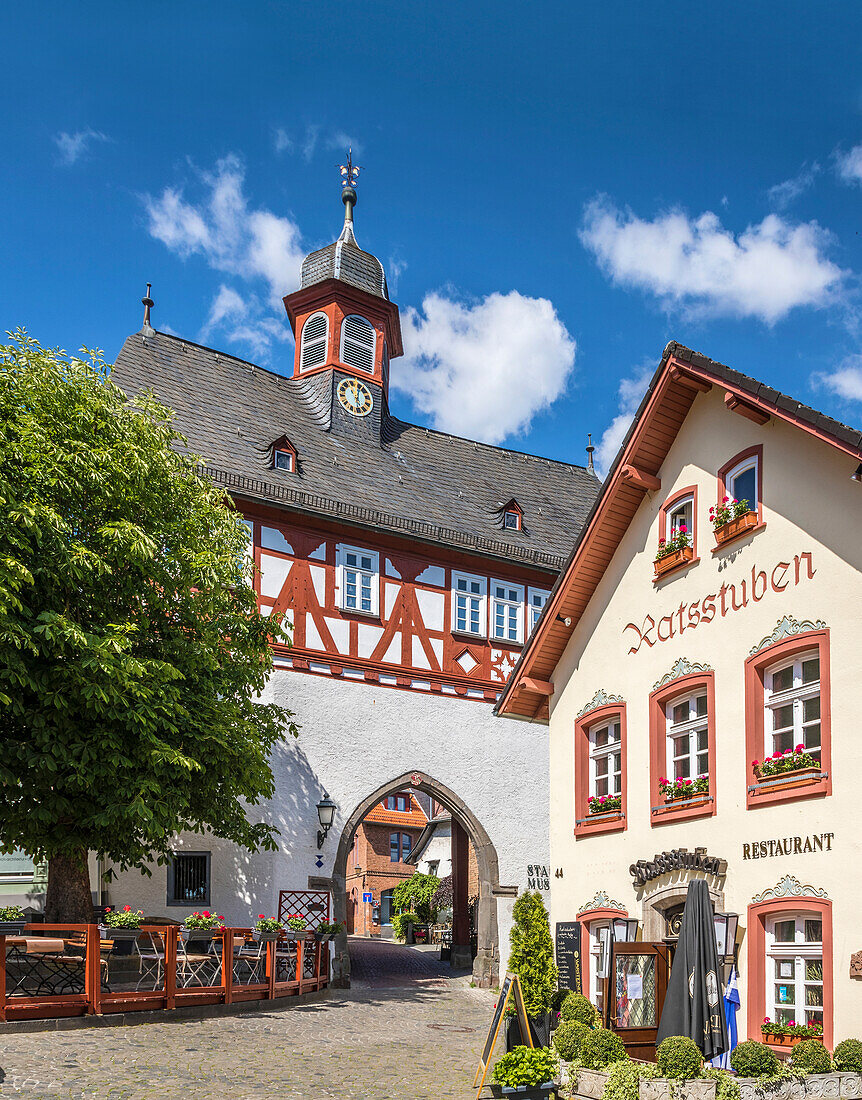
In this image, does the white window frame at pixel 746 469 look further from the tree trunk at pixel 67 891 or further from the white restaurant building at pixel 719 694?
the tree trunk at pixel 67 891

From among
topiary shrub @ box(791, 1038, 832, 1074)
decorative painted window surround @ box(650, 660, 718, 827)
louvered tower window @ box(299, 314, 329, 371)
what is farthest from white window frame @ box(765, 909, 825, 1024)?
louvered tower window @ box(299, 314, 329, 371)

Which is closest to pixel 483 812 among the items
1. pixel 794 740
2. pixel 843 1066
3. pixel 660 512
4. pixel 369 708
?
pixel 369 708

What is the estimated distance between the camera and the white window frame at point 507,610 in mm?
27203

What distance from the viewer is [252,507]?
79.4ft

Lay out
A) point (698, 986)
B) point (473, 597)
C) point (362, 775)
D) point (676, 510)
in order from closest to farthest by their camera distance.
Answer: point (698, 986)
point (676, 510)
point (362, 775)
point (473, 597)

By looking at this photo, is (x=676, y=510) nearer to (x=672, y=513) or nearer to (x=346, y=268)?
(x=672, y=513)

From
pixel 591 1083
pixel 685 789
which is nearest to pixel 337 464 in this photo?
pixel 685 789

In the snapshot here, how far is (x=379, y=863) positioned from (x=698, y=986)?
3877cm

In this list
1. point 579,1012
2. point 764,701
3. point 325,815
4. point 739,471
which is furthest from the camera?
point 325,815

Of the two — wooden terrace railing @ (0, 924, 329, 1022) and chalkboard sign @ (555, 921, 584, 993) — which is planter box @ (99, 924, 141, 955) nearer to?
wooden terrace railing @ (0, 924, 329, 1022)

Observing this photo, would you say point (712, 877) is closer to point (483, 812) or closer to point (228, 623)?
point (228, 623)

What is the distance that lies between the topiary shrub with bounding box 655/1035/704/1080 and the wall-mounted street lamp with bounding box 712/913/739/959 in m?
1.54

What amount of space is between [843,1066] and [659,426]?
7872 millimetres

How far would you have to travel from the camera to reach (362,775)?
24.8 metres
